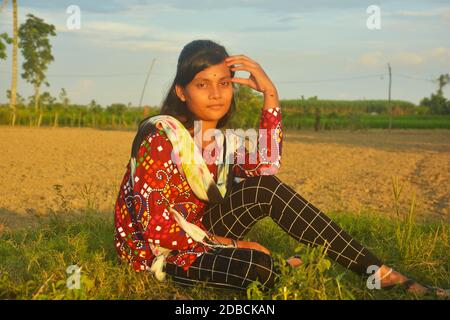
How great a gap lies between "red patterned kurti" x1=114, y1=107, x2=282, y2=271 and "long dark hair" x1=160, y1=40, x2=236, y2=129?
33 centimetres

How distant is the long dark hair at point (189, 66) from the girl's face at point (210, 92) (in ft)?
0.10

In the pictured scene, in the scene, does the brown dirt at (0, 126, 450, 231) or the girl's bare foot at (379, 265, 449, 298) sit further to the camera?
the brown dirt at (0, 126, 450, 231)

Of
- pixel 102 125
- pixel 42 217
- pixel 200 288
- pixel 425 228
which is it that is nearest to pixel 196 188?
pixel 200 288

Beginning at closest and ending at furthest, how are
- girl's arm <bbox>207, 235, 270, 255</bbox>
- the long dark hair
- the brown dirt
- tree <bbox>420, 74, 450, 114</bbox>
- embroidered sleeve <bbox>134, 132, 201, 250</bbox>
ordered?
embroidered sleeve <bbox>134, 132, 201, 250</bbox>, the long dark hair, girl's arm <bbox>207, 235, 270, 255</bbox>, the brown dirt, tree <bbox>420, 74, 450, 114</bbox>

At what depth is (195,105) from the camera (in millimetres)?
3002

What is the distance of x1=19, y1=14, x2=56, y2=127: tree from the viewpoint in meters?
39.5

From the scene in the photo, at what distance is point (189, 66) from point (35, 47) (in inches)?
1559

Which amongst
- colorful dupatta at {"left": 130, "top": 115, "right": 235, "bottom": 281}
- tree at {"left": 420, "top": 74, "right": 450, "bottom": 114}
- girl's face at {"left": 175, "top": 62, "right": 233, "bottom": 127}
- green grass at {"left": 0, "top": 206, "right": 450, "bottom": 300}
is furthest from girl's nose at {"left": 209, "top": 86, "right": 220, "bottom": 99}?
tree at {"left": 420, "top": 74, "right": 450, "bottom": 114}

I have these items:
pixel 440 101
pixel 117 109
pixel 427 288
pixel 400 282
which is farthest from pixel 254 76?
pixel 440 101

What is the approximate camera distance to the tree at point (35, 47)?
129 feet

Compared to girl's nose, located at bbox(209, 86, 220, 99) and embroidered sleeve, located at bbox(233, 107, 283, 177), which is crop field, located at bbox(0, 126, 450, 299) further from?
girl's nose, located at bbox(209, 86, 220, 99)

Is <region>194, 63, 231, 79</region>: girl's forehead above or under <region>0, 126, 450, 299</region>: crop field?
above

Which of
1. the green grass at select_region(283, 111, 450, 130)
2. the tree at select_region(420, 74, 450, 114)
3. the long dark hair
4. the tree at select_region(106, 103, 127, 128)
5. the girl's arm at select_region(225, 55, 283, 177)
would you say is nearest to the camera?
the long dark hair
